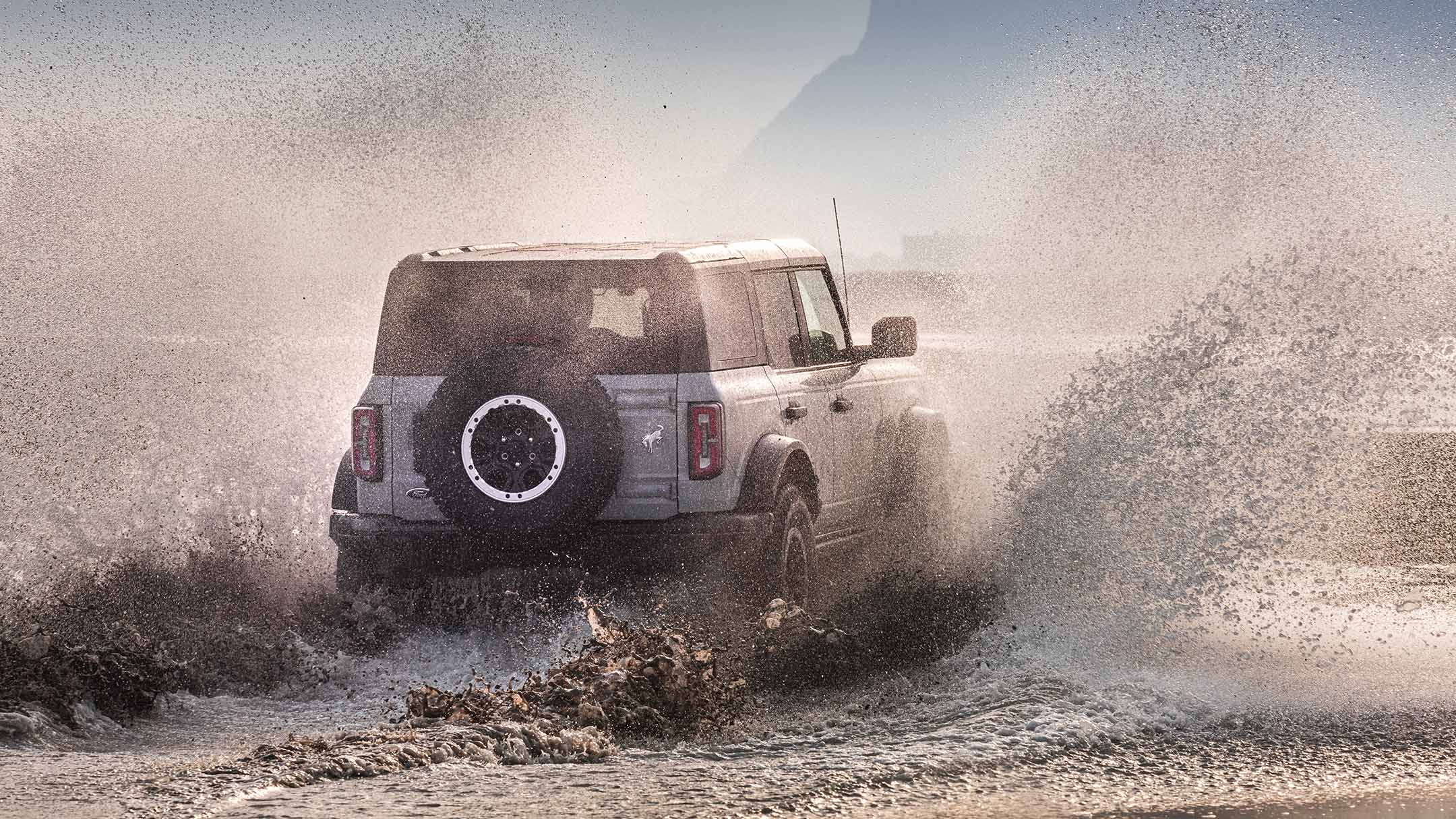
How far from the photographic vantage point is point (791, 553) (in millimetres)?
9391

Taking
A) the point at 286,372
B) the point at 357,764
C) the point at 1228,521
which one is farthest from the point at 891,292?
the point at 357,764

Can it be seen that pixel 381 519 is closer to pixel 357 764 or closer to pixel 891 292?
pixel 357 764

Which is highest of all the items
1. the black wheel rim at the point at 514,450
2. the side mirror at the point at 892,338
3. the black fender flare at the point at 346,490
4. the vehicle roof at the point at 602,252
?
the vehicle roof at the point at 602,252

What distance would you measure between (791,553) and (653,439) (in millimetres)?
1047

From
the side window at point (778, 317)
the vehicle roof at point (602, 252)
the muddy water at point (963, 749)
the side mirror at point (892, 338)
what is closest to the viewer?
the muddy water at point (963, 749)

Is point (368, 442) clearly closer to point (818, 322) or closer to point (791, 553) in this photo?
point (791, 553)

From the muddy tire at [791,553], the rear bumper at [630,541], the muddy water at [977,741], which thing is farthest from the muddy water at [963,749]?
the muddy tire at [791,553]

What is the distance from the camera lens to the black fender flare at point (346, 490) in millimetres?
9336

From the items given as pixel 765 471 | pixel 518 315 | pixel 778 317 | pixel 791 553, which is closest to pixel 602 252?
pixel 518 315

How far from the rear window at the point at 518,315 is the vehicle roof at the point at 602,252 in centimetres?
4

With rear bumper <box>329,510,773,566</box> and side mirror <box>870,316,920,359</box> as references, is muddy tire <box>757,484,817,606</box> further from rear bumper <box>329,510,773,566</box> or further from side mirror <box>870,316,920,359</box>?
side mirror <box>870,316,920,359</box>

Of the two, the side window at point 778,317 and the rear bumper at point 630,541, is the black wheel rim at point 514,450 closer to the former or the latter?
the rear bumper at point 630,541

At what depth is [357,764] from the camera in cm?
675

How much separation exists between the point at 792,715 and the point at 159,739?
2.52 m
